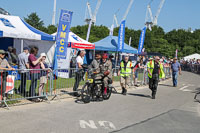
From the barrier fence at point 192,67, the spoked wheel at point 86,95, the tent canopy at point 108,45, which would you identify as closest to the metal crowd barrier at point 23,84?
the spoked wheel at point 86,95

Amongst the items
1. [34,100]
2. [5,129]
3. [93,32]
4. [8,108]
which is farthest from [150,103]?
[93,32]

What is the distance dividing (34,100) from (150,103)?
4.27 m

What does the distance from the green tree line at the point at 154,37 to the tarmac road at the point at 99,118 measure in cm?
4138

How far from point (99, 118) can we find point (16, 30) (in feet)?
24.3

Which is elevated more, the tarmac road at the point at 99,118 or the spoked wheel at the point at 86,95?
the spoked wheel at the point at 86,95

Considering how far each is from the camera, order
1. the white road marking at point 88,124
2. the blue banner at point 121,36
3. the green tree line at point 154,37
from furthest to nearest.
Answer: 1. the green tree line at point 154,37
2. the blue banner at point 121,36
3. the white road marking at point 88,124

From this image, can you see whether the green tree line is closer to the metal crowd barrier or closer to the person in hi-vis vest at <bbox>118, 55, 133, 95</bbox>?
the person in hi-vis vest at <bbox>118, 55, 133, 95</bbox>

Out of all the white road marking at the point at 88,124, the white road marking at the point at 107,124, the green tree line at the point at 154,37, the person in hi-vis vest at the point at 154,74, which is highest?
the green tree line at the point at 154,37

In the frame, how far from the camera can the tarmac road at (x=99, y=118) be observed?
18.2 feet

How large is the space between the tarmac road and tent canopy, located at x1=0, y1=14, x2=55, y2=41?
4725mm

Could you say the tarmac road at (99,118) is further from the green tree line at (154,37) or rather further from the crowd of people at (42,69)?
the green tree line at (154,37)

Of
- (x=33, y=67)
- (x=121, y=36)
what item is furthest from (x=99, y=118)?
(x=121, y=36)

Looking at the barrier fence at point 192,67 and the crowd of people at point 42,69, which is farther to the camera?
the barrier fence at point 192,67

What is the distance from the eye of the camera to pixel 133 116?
274 inches
